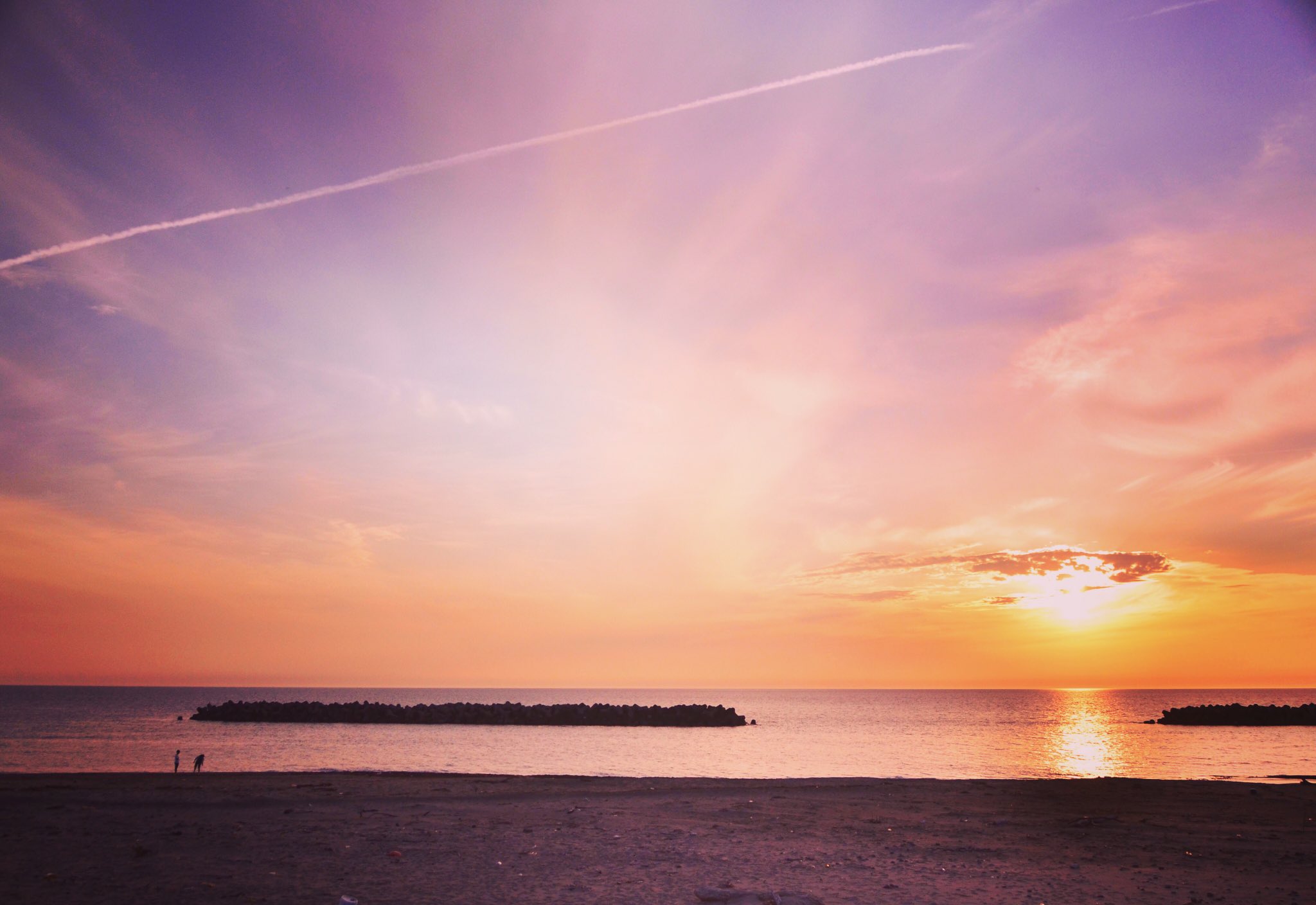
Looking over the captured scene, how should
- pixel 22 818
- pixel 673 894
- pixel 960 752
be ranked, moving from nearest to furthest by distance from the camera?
pixel 673 894 → pixel 22 818 → pixel 960 752

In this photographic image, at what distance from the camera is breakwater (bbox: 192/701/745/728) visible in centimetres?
7519

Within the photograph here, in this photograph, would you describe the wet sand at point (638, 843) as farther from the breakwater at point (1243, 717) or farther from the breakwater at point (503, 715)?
the breakwater at point (1243, 717)

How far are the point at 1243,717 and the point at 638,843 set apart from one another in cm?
9199

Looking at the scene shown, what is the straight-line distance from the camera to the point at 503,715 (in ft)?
252

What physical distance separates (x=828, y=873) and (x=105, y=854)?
11867 millimetres

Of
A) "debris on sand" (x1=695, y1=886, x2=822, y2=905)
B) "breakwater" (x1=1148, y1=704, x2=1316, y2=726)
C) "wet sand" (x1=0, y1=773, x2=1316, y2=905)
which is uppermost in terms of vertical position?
"debris on sand" (x1=695, y1=886, x2=822, y2=905)

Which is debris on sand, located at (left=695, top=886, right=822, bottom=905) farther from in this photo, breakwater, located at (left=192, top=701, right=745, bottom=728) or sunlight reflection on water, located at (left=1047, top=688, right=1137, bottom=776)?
breakwater, located at (left=192, top=701, right=745, bottom=728)

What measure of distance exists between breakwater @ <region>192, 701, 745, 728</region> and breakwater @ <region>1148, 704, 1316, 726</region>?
49952 millimetres

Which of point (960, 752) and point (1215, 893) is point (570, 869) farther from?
point (960, 752)

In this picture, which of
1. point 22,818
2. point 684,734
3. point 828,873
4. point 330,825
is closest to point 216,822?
point 330,825

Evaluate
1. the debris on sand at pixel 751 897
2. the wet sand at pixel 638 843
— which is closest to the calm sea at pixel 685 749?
the wet sand at pixel 638 843

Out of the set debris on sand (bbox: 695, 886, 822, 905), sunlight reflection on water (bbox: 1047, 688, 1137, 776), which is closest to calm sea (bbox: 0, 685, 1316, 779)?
sunlight reflection on water (bbox: 1047, 688, 1137, 776)

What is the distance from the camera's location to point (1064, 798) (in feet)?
67.6

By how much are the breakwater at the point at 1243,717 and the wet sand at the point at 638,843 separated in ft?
234
